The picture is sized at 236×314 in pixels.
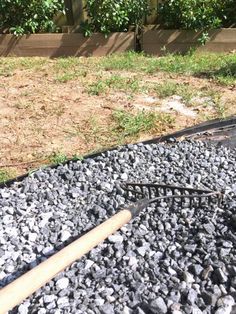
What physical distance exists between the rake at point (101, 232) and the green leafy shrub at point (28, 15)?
177 inches

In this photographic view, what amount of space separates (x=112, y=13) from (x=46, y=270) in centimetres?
534

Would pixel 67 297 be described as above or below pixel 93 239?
below

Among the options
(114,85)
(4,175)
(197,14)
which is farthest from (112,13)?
(4,175)

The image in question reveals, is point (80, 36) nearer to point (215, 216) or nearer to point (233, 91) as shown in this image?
point (233, 91)

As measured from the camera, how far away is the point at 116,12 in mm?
6590

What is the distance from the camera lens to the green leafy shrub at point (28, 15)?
6719 millimetres

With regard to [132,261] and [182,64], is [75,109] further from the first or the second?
[132,261]

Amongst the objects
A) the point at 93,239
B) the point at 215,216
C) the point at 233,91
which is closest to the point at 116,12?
the point at 233,91

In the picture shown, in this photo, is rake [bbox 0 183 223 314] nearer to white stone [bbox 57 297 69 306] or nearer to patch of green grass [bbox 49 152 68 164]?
white stone [bbox 57 297 69 306]

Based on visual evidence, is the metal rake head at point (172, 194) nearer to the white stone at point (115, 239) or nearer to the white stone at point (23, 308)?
the white stone at point (115, 239)

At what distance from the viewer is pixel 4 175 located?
11.6 ft

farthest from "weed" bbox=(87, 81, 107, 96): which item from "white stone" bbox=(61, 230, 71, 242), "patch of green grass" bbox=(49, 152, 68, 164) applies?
"white stone" bbox=(61, 230, 71, 242)

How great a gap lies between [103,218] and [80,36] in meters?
4.52

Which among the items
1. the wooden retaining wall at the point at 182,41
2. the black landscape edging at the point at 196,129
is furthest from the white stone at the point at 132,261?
the wooden retaining wall at the point at 182,41
